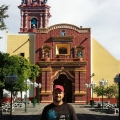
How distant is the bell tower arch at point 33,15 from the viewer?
200ft

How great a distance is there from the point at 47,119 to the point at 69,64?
1812 inches

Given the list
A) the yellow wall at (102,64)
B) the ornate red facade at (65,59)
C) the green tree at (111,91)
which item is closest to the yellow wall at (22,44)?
the ornate red facade at (65,59)

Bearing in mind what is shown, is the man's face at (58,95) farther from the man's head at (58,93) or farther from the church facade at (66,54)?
the church facade at (66,54)

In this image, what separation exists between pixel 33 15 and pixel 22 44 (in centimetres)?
959

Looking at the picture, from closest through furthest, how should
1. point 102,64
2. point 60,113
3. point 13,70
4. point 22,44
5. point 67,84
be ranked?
1. point 60,113
2. point 13,70
3. point 102,64
4. point 22,44
5. point 67,84

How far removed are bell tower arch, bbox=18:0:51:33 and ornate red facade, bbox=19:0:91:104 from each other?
23.8ft

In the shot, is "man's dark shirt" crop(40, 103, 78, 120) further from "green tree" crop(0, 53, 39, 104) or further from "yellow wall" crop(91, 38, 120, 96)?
"yellow wall" crop(91, 38, 120, 96)

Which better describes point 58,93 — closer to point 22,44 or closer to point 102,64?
point 102,64

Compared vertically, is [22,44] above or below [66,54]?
above

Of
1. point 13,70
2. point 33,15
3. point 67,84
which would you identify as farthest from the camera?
point 33,15

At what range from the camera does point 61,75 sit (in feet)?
176

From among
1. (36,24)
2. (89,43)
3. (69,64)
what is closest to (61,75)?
(69,64)

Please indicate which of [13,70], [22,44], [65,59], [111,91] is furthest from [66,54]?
[13,70]

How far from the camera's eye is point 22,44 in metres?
54.0
